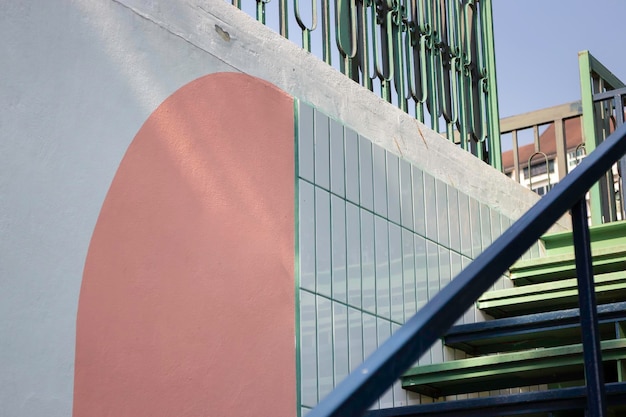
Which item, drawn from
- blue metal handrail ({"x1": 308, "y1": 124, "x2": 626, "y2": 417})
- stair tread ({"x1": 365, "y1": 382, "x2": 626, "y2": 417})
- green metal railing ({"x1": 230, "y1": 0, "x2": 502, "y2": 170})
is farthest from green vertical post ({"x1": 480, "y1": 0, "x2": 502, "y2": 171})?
blue metal handrail ({"x1": 308, "y1": 124, "x2": 626, "y2": 417})

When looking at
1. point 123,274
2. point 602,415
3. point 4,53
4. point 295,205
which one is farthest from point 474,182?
point 602,415

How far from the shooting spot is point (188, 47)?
3219 mm

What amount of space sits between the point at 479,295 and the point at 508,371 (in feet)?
7.81

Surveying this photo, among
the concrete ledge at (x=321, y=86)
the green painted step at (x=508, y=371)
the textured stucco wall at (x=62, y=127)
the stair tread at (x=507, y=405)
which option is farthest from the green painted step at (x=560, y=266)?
the textured stucco wall at (x=62, y=127)

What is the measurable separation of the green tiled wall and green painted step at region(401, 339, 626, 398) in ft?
0.42

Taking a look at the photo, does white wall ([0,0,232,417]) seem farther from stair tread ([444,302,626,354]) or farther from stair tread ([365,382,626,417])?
stair tread ([444,302,626,354])

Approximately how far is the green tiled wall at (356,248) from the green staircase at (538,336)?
0.44 feet

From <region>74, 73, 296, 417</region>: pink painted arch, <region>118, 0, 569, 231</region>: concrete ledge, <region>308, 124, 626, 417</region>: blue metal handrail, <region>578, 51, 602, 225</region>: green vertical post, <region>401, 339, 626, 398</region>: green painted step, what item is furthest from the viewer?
<region>578, 51, 602, 225</region>: green vertical post

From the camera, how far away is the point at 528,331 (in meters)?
3.71

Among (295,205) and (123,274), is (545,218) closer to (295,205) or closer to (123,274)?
(123,274)

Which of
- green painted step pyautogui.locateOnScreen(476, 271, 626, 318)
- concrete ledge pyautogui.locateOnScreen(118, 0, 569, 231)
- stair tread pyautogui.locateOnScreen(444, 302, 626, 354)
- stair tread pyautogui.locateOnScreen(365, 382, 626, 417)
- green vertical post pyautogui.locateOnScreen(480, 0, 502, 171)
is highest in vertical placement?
green vertical post pyautogui.locateOnScreen(480, 0, 502, 171)

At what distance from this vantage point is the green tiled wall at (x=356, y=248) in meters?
3.53

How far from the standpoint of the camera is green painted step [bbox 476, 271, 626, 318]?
4078 mm

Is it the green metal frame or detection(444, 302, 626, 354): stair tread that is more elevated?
the green metal frame
